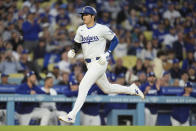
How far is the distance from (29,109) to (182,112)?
8.29ft

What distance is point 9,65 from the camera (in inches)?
449

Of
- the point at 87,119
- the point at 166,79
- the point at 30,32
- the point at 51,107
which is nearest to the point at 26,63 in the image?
the point at 30,32

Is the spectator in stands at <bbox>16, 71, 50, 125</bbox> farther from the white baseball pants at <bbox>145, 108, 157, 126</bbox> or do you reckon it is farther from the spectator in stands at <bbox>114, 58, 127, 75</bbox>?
the spectator in stands at <bbox>114, 58, 127, 75</bbox>

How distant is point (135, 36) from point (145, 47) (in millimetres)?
604

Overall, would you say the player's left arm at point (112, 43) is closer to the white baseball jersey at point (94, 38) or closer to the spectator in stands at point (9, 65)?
the white baseball jersey at point (94, 38)

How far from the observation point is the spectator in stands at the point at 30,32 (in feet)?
41.2

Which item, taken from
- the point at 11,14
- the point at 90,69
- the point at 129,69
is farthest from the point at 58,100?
the point at 11,14

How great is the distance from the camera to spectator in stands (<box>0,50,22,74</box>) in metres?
11.3

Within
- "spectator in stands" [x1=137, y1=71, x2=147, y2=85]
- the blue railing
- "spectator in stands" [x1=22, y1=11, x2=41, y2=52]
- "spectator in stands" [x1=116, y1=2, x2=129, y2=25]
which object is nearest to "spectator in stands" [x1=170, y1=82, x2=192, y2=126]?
the blue railing

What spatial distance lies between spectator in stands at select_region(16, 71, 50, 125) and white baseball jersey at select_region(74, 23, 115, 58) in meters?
1.88

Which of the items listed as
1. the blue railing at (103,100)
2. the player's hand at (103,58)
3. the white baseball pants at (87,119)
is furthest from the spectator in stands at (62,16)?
the player's hand at (103,58)

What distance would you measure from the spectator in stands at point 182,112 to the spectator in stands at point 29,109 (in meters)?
2.10

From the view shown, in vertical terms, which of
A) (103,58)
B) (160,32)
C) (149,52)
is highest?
(103,58)

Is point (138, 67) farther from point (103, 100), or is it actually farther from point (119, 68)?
point (103, 100)
